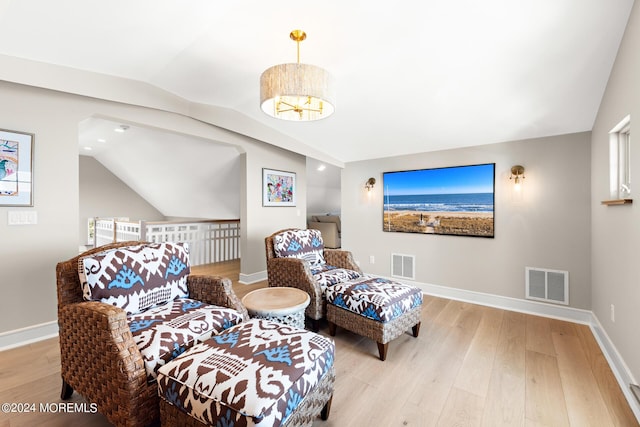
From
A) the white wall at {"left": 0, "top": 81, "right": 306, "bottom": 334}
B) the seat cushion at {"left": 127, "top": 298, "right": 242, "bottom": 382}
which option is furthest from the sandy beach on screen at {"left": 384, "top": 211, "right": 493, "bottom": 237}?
the white wall at {"left": 0, "top": 81, "right": 306, "bottom": 334}

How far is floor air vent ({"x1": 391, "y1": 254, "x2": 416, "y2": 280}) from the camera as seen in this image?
393 cm

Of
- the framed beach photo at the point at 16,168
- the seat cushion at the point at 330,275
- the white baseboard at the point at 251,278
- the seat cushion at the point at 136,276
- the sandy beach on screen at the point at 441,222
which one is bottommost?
the white baseboard at the point at 251,278

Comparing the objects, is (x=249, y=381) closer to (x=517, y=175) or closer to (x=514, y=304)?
(x=514, y=304)

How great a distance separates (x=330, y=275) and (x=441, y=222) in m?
1.78

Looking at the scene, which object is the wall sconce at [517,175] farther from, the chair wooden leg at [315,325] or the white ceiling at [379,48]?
the chair wooden leg at [315,325]

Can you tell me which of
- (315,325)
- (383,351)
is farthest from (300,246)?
(383,351)

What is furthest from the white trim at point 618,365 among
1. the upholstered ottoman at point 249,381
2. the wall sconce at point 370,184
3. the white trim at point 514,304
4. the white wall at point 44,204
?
the white wall at point 44,204

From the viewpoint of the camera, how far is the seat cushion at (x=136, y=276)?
1.59 m

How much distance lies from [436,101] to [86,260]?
9.58 ft

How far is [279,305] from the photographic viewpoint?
2.06 meters

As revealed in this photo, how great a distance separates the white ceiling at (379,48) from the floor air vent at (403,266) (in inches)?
73.4

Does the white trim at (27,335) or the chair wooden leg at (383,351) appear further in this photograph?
the white trim at (27,335)

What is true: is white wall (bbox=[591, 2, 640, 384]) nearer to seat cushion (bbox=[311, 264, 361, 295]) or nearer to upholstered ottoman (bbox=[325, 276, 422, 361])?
upholstered ottoman (bbox=[325, 276, 422, 361])

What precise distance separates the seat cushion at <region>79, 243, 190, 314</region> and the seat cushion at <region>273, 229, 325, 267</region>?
40.2 inches
